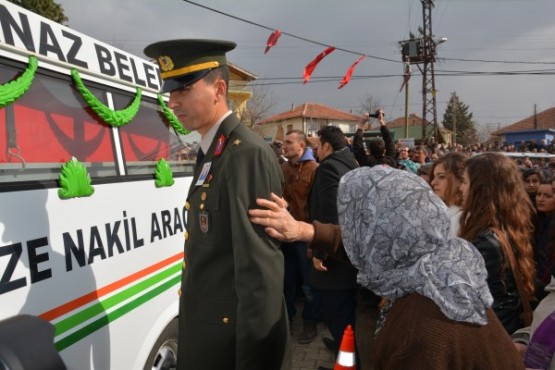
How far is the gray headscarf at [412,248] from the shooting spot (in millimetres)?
A: 1179

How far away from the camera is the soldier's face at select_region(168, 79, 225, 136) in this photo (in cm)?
167

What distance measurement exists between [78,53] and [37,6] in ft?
52.9

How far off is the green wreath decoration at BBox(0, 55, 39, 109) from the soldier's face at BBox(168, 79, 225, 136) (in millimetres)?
694

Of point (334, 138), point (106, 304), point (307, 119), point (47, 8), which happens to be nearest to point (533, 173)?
point (334, 138)

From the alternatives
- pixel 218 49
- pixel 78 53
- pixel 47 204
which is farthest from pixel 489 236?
pixel 78 53

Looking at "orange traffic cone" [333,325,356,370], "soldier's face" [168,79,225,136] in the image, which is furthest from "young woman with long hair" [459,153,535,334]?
"soldier's face" [168,79,225,136]

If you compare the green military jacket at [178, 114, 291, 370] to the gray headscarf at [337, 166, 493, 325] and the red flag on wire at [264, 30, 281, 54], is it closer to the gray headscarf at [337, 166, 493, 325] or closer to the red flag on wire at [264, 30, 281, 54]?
the gray headscarf at [337, 166, 493, 325]

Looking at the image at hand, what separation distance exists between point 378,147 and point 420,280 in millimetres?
4524

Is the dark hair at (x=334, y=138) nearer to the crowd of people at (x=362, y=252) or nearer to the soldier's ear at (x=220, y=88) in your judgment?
the crowd of people at (x=362, y=252)

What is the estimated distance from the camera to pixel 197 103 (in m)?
1.68

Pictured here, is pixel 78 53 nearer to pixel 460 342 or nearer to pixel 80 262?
pixel 80 262

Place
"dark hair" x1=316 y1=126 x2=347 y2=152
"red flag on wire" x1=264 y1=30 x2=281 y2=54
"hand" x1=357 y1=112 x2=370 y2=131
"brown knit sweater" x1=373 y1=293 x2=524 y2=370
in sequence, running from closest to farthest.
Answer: "brown knit sweater" x1=373 y1=293 x2=524 y2=370, "dark hair" x1=316 y1=126 x2=347 y2=152, "hand" x1=357 y1=112 x2=370 y2=131, "red flag on wire" x1=264 y1=30 x2=281 y2=54

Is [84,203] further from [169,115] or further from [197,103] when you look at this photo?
[169,115]

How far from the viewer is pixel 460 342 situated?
3.82ft
